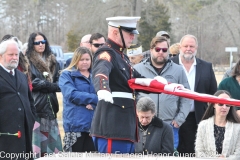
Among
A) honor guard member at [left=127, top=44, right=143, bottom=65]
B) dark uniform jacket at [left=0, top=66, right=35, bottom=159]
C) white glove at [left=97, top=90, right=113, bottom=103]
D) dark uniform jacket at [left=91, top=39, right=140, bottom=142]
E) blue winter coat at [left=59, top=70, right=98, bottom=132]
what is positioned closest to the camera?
white glove at [left=97, top=90, right=113, bottom=103]

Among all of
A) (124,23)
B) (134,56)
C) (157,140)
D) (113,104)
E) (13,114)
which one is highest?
(124,23)

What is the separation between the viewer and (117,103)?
4637mm

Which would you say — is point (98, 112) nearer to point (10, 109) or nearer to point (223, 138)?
point (10, 109)

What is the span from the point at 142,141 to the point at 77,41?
110ft

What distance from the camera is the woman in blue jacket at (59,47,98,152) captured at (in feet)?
21.5

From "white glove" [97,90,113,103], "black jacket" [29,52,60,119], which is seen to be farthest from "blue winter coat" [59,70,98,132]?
"white glove" [97,90,113,103]

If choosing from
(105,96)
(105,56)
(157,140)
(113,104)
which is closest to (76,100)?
→ (157,140)

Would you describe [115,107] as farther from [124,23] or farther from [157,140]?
[157,140]

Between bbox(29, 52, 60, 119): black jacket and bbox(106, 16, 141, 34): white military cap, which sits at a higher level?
bbox(106, 16, 141, 34): white military cap

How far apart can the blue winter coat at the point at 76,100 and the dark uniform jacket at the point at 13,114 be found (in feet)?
2.59

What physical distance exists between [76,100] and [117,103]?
6.41 ft

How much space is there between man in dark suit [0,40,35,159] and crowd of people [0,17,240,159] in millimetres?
11

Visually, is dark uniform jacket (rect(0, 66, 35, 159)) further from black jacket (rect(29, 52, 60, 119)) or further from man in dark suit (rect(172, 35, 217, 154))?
man in dark suit (rect(172, 35, 217, 154))

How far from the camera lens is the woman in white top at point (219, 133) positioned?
5.91m
